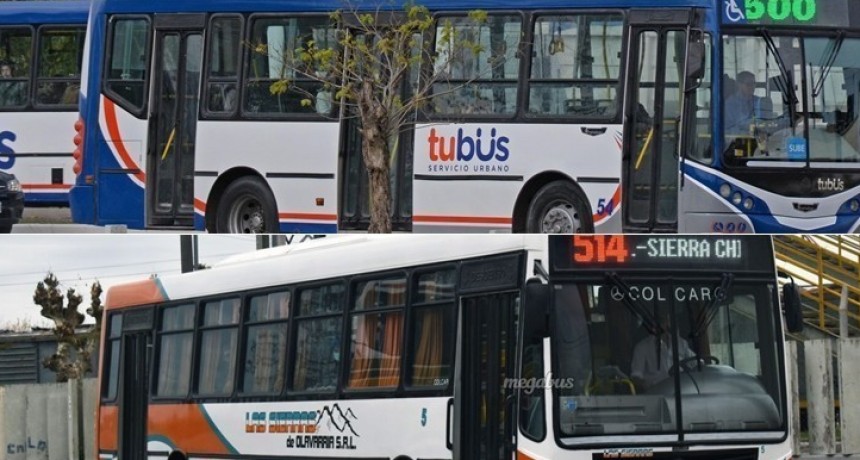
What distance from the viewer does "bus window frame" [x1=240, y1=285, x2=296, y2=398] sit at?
513 inches

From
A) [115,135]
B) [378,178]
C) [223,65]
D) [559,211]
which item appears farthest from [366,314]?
[115,135]

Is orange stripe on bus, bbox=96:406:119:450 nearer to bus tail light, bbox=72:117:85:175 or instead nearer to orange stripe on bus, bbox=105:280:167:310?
orange stripe on bus, bbox=105:280:167:310

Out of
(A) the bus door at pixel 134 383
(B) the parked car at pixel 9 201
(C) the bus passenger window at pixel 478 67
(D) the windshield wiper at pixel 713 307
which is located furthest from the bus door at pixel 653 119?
(B) the parked car at pixel 9 201

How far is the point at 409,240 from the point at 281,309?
156 cm

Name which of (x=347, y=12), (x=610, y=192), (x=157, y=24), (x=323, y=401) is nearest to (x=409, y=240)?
(x=323, y=401)

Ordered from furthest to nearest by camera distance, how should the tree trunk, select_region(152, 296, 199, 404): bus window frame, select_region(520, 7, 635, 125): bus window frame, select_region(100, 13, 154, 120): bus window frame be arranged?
1. select_region(100, 13, 154, 120): bus window frame
2. the tree trunk
3. select_region(520, 7, 635, 125): bus window frame
4. select_region(152, 296, 199, 404): bus window frame

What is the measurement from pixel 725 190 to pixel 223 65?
20.9ft

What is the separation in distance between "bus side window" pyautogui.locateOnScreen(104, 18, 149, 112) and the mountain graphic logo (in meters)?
10.6

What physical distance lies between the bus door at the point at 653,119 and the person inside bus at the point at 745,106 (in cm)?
61

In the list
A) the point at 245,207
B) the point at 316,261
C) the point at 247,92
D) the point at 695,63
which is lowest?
the point at 316,261

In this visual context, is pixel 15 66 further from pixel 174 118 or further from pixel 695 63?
pixel 695 63

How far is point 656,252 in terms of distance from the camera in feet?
36.8

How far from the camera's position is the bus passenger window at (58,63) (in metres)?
25.9

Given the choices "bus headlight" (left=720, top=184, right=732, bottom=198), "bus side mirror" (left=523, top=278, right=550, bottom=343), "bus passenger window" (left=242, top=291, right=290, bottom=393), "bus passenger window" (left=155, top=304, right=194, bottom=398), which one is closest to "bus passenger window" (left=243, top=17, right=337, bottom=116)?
"bus headlight" (left=720, top=184, right=732, bottom=198)
